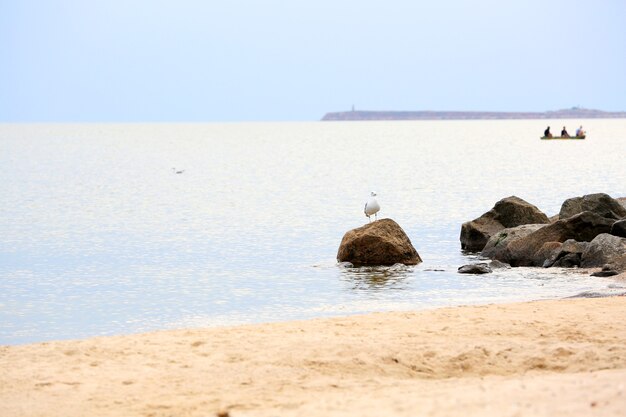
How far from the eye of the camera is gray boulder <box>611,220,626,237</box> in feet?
66.0

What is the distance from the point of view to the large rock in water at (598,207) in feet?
73.1

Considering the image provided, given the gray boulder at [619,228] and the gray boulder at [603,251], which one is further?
the gray boulder at [619,228]

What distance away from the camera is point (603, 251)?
63.7 ft

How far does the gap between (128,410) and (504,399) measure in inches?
144

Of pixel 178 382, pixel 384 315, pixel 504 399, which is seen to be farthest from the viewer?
pixel 384 315

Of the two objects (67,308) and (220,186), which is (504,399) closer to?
(67,308)

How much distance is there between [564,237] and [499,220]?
3256 millimetres

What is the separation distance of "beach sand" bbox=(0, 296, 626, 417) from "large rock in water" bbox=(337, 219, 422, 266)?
24.0 feet

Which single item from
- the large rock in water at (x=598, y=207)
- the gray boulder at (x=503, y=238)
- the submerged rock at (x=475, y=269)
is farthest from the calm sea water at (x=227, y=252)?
the large rock in water at (x=598, y=207)

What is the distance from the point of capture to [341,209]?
1585 inches

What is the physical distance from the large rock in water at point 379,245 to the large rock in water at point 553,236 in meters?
2.35

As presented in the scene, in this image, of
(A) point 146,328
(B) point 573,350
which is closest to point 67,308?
(A) point 146,328

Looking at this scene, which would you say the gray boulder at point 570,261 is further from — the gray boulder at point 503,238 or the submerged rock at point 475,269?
the gray boulder at point 503,238

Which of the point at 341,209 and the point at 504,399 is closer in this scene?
the point at 504,399
